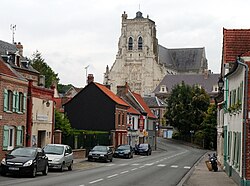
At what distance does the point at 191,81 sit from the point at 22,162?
120 meters

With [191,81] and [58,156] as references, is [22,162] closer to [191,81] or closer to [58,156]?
[58,156]

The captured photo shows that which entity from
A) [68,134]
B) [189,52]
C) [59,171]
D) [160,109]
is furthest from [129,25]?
[59,171]

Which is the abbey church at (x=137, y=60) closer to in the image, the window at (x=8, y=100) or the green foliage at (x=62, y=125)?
the green foliage at (x=62, y=125)

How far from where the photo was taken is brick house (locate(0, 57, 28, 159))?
33.3m

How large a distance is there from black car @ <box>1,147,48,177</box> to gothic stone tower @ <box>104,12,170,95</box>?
124 m

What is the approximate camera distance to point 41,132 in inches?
1678

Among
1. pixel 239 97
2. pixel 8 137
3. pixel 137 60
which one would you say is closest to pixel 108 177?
pixel 239 97

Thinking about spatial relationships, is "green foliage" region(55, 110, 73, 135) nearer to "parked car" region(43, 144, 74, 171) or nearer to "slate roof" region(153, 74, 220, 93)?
"parked car" region(43, 144, 74, 171)

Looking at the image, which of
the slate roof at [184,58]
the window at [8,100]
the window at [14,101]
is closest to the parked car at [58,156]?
the window at [8,100]

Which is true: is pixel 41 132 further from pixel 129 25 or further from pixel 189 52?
pixel 189 52

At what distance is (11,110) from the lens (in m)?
34.9

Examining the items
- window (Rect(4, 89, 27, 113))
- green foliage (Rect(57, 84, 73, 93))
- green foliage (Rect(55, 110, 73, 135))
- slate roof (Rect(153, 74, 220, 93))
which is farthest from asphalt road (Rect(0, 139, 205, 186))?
slate roof (Rect(153, 74, 220, 93))

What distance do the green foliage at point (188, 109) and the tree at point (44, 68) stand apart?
21.6 meters

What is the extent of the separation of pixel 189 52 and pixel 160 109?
59.5m
